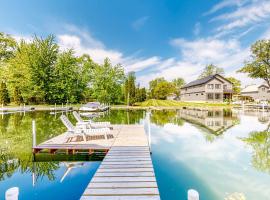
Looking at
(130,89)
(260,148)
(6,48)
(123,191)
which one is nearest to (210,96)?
(130,89)

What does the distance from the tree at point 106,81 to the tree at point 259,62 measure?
28455mm

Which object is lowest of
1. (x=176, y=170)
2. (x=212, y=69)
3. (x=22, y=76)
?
(x=176, y=170)

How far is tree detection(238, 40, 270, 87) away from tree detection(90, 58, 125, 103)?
28455mm

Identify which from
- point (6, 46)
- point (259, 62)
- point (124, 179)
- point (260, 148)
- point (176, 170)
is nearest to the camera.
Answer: point (124, 179)

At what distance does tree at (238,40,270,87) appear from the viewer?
133ft

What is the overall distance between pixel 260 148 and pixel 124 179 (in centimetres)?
788

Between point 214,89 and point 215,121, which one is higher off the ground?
point 214,89

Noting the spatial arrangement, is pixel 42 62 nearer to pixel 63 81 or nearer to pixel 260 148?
pixel 63 81

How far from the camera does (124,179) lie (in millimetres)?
4285

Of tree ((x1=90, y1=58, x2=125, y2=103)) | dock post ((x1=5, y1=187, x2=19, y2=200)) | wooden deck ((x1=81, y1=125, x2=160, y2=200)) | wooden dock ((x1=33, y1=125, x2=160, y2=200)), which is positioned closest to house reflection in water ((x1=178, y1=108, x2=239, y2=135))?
wooden dock ((x1=33, y1=125, x2=160, y2=200))

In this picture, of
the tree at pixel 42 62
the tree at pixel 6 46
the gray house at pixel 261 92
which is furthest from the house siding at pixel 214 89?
the tree at pixel 6 46

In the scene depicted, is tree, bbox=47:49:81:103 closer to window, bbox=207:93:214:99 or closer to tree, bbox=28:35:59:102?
tree, bbox=28:35:59:102

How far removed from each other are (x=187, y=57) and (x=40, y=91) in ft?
106

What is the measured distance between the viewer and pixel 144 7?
34.7 m
